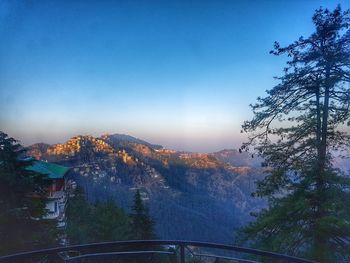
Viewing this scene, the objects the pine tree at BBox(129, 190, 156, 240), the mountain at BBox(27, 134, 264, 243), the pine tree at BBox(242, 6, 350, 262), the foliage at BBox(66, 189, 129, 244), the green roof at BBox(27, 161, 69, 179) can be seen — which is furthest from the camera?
the mountain at BBox(27, 134, 264, 243)

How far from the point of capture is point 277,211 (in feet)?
27.4

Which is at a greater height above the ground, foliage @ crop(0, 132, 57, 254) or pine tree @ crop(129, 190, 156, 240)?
foliage @ crop(0, 132, 57, 254)

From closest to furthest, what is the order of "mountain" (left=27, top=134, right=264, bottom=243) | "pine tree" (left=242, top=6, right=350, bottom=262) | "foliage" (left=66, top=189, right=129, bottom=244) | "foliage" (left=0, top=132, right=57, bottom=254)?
1. "pine tree" (left=242, top=6, right=350, bottom=262)
2. "foliage" (left=0, top=132, right=57, bottom=254)
3. "foliage" (left=66, top=189, right=129, bottom=244)
4. "mountain" (left=27, top=134, right=264, bottom=243)

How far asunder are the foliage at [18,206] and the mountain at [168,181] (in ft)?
83.9

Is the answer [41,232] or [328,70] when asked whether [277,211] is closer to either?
[328,70]

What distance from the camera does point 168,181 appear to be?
90375 mm

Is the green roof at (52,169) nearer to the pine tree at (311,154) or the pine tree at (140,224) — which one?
the pine tree at (140,224)

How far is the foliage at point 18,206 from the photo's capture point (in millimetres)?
10602

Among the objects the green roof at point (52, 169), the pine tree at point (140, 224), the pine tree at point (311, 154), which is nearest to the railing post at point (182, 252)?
the pine tree at point (311, 154)

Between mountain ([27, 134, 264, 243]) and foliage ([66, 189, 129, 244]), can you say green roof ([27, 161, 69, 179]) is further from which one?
mountain ([27, 134, 264, 243])

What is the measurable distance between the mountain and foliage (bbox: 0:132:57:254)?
1007 inches

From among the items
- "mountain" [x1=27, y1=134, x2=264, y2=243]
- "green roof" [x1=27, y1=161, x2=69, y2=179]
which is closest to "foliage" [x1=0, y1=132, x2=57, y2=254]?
"green roof" [x1=27, y1=161, x2=69, y2=179]

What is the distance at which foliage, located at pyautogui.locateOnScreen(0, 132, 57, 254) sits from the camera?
10.6 metres

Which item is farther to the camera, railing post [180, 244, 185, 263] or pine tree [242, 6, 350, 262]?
pine tree [242, 6, 350, 262]
